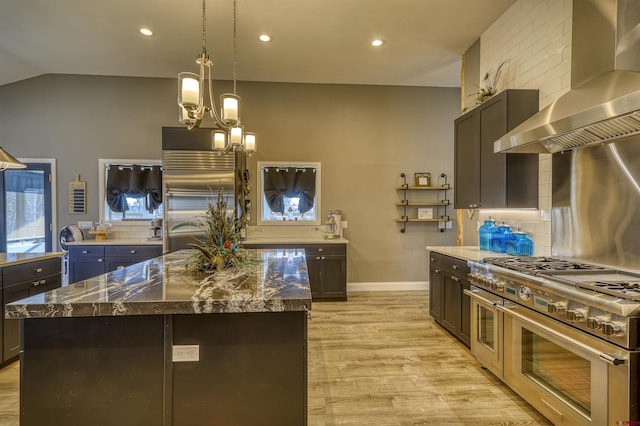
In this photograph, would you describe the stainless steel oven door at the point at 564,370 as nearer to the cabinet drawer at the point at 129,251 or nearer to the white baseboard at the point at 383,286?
the white baseboard at the point at 383,286

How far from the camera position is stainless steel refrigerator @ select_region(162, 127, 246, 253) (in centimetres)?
447

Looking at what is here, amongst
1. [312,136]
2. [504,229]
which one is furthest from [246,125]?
[504,229]

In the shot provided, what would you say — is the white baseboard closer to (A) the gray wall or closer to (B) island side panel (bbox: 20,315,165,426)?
(A) the gray wall

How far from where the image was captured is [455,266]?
10.3 ft

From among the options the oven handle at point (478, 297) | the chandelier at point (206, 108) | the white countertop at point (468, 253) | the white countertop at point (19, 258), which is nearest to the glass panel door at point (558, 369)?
the oven handle at point (478, 297)

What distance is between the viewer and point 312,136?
17.1ft

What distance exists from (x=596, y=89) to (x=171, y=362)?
9.45ft

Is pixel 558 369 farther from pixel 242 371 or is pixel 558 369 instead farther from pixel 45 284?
pixel 45 284

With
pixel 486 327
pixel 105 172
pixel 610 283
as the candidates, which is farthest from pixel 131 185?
pixel 610 283

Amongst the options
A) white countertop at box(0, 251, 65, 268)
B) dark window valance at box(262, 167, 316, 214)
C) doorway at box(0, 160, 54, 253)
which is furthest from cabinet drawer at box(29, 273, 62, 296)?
dark window valance at box(262, 167, 316, 214)

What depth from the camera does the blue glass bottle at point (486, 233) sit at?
11.0 ft

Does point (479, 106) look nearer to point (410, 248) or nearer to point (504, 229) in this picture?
point (504, 229)

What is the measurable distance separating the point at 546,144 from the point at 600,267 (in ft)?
3.17

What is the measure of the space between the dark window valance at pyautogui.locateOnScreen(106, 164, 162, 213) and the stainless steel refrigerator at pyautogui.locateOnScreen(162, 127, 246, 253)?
2.19 feet
